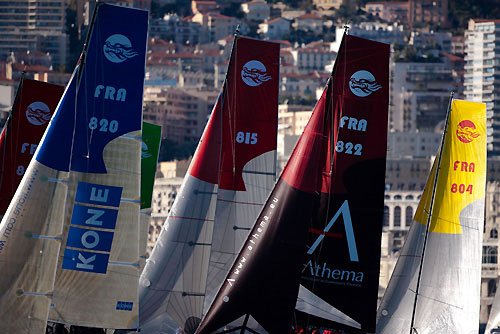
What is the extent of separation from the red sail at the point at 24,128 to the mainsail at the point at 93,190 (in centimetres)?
391

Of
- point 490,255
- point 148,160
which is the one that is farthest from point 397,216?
point 148,160

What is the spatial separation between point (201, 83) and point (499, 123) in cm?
2755

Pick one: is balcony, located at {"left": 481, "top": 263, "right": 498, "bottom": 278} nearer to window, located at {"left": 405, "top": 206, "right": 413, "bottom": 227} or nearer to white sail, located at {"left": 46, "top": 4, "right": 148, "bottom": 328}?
window, located at {"left": 405, "top": 206, "right": 413, "bottom": 227}

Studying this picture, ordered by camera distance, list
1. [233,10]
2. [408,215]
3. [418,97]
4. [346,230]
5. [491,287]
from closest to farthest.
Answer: [346,230] → [491,287] → [408,215] → [418,97] → [233,10]

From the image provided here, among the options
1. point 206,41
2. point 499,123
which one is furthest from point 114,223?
point 206,41

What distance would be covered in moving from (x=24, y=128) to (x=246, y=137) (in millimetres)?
3183

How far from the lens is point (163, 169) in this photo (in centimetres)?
9562

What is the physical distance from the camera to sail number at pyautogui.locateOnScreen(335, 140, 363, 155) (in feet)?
66.9

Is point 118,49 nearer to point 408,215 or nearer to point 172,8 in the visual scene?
point 408,215

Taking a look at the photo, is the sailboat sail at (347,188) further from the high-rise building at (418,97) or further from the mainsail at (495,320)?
the high-rise building at (418,97)

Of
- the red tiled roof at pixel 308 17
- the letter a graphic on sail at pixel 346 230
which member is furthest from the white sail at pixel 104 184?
the red tiled roof at pixel 308 17

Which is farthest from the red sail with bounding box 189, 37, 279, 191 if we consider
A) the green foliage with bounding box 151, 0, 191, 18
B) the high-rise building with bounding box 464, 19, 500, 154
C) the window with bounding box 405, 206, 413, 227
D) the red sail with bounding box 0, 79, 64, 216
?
the green foliage with bounding box 151, 0, 191, 18

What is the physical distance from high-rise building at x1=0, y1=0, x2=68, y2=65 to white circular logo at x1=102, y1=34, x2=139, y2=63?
100m

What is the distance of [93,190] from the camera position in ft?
61.1
